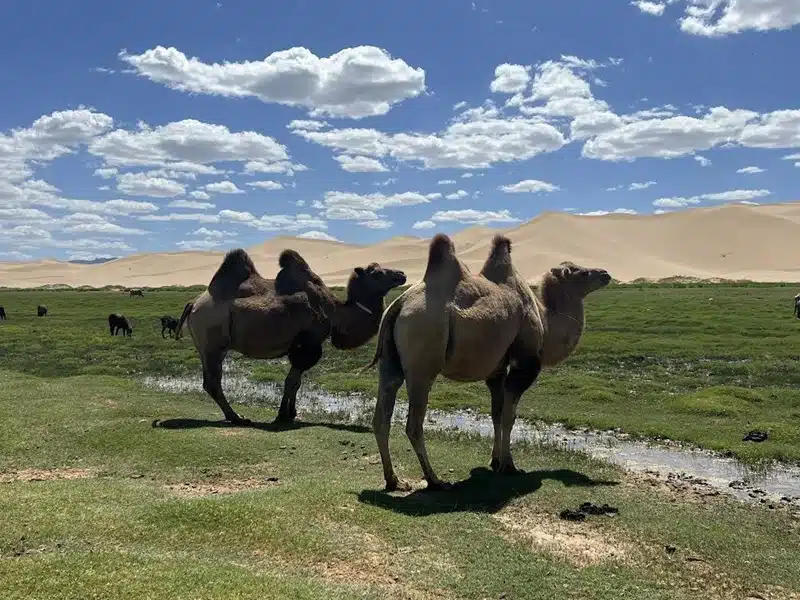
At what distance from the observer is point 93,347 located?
33906mm

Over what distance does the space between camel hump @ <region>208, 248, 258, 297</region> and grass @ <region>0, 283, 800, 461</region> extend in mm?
6614

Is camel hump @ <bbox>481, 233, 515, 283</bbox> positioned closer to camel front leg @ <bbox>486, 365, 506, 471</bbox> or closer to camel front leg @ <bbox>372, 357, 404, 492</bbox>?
camel front leg @ <bbox>486, 365, 506, 471</bbox>

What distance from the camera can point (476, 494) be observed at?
10.3m

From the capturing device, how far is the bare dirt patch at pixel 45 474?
36.6 ft

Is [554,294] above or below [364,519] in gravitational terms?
above

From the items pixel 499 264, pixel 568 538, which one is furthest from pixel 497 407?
pixel 568 538

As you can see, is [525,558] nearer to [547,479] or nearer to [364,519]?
[364,519]

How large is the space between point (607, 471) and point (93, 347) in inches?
1101

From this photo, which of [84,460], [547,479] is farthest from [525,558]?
[84,460]

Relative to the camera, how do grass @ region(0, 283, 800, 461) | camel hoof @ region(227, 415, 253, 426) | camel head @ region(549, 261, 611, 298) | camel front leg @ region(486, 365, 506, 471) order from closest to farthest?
camel front leg @ region(486, 365, 506, 471)
camel head @ region(549, 261, 611, 298)
camel hoof @ region(227, 415, 253, 426)
grass @ region(0, 283, 800, 461)

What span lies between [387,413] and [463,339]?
1.49 meters

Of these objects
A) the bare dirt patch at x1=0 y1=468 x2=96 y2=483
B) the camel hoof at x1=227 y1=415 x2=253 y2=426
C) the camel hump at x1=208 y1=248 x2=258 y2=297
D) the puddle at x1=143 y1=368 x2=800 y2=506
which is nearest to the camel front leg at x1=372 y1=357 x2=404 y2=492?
the bare dirt patch at x1=0 y1=468 x2=96 y2=483

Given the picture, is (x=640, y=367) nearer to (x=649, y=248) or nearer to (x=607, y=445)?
(x=607, y=445)

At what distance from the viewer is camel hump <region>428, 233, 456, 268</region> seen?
35.3 feet
